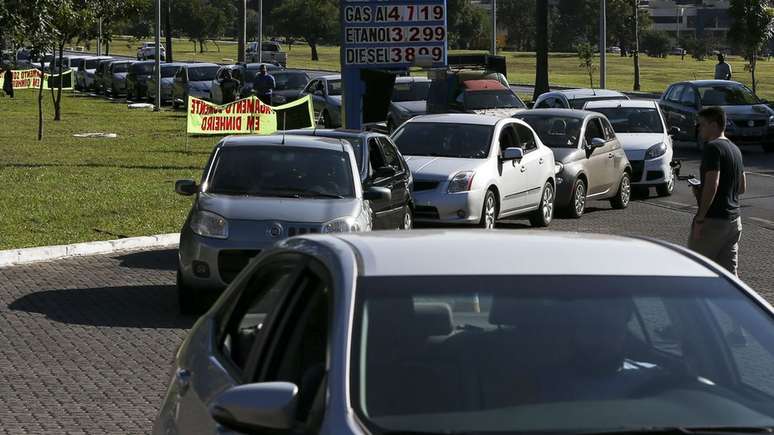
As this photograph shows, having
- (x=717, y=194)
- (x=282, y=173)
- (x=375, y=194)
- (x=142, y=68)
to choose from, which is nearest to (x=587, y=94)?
(x=375, y=194)

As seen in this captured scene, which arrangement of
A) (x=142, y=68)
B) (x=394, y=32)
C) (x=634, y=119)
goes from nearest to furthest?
Answer: (x=394, y=32) < (x=634, y=119) < (x=142, y=68)

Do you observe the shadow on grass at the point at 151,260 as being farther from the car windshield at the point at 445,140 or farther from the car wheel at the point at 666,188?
the car wheel at the point at 666,188

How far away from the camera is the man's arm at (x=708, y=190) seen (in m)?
11.1

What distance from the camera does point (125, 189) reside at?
22797mm

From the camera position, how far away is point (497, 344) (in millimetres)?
4500

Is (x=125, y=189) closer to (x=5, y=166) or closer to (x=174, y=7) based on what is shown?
(x=5, y=166)

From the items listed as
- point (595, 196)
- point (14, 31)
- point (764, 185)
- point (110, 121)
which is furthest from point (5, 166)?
point (110, 121)

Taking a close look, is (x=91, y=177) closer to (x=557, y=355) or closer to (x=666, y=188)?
(x=666, y=188)

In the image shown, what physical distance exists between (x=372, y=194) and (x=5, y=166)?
1412cm

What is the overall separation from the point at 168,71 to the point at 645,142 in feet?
102

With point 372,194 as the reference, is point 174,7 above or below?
above

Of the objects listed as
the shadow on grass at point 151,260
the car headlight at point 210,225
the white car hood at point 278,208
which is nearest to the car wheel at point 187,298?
the car headlight at point 210,225

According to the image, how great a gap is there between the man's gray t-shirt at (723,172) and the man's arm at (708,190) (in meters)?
0.03

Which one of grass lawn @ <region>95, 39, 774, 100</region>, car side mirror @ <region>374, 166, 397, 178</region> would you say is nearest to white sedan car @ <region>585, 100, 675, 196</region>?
car side mirror @ <region>374, 166, 397, 178</region>
